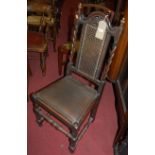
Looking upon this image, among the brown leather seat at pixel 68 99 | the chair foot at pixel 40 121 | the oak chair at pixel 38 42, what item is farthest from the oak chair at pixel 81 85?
the oak chair at pixel 38 42

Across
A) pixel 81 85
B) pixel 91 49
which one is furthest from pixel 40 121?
pixel 91 49

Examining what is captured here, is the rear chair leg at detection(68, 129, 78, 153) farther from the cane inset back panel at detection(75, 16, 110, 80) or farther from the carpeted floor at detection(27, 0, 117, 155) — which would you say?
the cane inset back panel at detection(75, 16, 110, 80)

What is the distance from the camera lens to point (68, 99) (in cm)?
145

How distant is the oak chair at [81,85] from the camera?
1304 mm

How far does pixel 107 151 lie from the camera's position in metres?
1.66

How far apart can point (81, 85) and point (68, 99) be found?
199 mm

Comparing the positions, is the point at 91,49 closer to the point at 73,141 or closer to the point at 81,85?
the point at 81,85

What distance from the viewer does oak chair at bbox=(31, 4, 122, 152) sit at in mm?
1304

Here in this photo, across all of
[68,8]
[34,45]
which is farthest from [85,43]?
[68,8]

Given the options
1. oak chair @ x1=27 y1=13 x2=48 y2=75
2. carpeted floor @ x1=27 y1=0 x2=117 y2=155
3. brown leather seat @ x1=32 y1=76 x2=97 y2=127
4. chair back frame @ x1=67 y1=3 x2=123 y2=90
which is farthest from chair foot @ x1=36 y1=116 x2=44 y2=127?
oak chair @ x1=27 y1=13 x2=48 y2=75

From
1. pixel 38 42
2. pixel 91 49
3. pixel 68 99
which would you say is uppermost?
pixel 91 49
